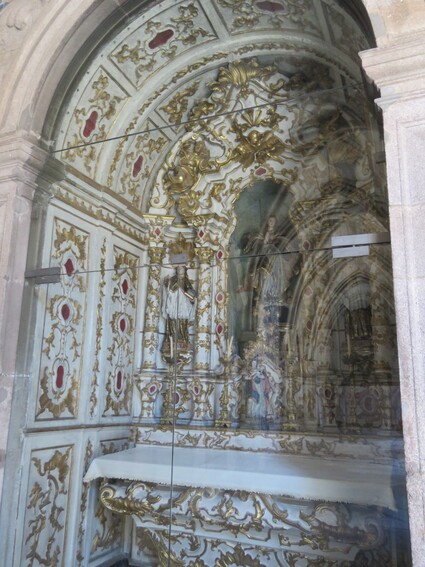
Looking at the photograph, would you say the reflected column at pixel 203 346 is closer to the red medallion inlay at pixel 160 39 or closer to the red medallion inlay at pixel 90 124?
the red medallion inlay at pixel 90 124

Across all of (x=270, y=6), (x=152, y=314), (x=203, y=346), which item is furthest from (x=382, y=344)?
(x=270, y=6)

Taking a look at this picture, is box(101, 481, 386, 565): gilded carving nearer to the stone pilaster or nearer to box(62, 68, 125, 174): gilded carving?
the stone pilaster

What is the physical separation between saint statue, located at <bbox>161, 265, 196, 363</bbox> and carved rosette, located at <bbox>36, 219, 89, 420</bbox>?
1.12m

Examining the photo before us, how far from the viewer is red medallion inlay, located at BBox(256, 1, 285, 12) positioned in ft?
15.0

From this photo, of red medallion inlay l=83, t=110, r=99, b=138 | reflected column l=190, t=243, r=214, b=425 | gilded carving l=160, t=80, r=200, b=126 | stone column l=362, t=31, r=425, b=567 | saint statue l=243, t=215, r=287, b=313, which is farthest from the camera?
gilded carving l=160, t=80, r=200, b=126

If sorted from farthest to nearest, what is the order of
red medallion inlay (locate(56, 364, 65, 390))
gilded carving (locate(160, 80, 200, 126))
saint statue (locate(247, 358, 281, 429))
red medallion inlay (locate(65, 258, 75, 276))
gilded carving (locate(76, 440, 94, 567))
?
gilded carving (locate(160, 80, 200, 126)) < saint statue (locate(247, 358, 281, 429)) < red medallion inlay (locate(65, 258, 75, 276)) < gilded carving (locate(76, 440, 94, 567)) < red medallion inlay (locate(56, 364, 65, 390))

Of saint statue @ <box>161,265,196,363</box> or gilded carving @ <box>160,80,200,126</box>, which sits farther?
saint statue @ <box>161,265,196,363</box>

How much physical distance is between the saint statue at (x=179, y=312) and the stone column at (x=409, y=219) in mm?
3231

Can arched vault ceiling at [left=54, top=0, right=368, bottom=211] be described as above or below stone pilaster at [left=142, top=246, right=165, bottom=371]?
above

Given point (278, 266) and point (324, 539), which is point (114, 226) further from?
point (324, 539)

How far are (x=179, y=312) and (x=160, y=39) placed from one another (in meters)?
2.69

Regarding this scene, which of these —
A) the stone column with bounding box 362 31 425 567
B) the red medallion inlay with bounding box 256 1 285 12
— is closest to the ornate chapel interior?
the red medallion inlay with bounding box 256 1 285 12

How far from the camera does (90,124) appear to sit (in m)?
4.77

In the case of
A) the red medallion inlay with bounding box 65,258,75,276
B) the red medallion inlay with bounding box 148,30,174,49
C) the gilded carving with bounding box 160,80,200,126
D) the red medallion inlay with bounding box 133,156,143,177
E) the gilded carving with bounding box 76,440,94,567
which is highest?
the red medallion inlay with bounding box 148,30,174,49
